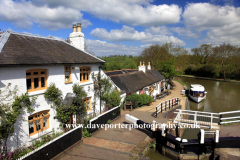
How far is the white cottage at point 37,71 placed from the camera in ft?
23.4

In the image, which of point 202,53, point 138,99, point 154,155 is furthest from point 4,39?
point 202,53

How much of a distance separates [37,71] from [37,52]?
3.63ft

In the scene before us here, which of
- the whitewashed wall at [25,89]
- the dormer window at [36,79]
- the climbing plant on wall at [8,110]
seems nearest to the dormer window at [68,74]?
the whitewashed wall at [25,89]

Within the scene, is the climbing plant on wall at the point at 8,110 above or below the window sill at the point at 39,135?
above

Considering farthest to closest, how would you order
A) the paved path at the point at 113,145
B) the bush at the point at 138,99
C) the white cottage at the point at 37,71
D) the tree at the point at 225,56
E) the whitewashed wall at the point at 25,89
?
the tree at the point at 225,56, the bush at the point at 138,99, the paved path at the point at 113,145, the white cottage at the point at 37,71, the whitewashed wall at the point at 25,89

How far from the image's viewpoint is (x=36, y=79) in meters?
8.25

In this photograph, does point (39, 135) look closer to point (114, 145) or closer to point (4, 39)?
point (114, 145)

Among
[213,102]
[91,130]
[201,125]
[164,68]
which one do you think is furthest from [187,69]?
[91,130]

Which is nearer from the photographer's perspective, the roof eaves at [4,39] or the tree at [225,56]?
the roof eaves at [4,39]

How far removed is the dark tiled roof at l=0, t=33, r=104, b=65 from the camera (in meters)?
7.22

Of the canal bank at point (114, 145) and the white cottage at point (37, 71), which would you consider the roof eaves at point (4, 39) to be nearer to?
the white cottage at point (37, 71)

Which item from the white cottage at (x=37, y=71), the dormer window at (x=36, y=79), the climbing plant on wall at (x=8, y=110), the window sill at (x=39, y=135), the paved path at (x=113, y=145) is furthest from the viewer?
the window sill at (x=39, y=135)

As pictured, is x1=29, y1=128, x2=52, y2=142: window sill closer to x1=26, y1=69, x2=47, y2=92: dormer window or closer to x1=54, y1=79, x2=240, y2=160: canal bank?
x1=54, y1=79, x2=240, y2=160: canal bank

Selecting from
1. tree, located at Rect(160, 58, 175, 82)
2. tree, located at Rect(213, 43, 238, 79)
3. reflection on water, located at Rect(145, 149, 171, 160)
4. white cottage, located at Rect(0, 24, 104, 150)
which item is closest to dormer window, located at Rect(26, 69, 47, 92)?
white cottage, located at Rect(0, 24, 104, 150)
